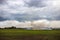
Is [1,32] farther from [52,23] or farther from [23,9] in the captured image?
[52,23]

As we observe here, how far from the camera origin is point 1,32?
11.8 ft

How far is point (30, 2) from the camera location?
360 centimetres

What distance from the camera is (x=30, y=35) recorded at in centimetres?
354

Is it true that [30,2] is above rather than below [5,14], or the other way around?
above

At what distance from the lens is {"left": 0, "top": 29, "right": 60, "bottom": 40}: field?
11.6ft

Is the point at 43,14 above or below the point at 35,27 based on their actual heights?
above

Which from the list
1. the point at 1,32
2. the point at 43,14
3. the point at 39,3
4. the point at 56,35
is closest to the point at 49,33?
the point at 56,35

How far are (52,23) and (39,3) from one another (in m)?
0.48

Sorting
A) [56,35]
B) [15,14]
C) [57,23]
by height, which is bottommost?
[56,35]

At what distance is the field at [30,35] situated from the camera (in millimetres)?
3525

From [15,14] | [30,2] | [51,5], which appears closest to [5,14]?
[15,14]

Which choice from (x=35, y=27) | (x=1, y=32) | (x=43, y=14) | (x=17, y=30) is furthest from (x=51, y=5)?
(x=1, y=32)

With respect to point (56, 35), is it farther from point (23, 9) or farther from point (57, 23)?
point (23, 9)

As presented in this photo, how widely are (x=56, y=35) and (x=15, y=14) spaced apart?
0.93 m
